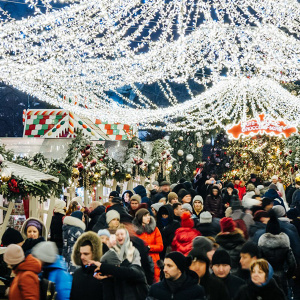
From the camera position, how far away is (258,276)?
497cm

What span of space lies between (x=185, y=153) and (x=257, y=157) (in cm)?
309

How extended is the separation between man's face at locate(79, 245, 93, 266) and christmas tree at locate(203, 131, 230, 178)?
61.1 feet

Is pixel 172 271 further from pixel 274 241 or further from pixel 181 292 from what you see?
pixel 274 241

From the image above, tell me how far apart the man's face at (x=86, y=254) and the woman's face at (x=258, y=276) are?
1.44 m

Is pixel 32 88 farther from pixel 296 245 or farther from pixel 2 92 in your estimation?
pixel 2 92

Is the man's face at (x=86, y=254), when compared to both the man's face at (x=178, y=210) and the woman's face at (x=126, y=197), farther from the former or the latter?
the woman's face at (x=126, y=197)

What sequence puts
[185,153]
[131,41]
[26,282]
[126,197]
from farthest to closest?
[185,153] < [131,41] < [126,197] < [26,282]

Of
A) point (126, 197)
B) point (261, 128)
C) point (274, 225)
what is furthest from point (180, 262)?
point (261, 128)

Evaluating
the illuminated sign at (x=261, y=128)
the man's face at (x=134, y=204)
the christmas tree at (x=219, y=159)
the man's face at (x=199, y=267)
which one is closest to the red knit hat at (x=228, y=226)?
the man's face at (x=199, y=267)

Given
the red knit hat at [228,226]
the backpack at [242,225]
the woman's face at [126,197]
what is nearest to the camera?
the red knit hat at [228,226]

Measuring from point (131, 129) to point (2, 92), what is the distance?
22.8m

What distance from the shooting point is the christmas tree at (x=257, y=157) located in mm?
22688

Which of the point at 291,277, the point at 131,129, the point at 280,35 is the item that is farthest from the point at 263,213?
the point at 131,129

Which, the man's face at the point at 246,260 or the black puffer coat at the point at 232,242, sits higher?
the black puffer coat at the point at 232,242
